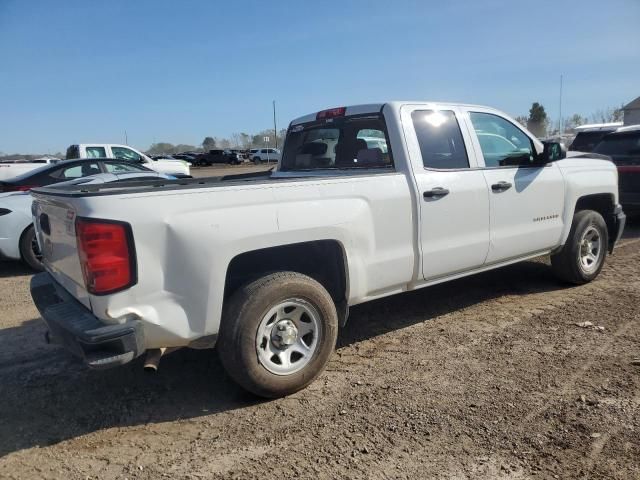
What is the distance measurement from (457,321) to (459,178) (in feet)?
4.49

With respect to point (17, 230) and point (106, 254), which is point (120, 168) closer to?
point (17, 230)

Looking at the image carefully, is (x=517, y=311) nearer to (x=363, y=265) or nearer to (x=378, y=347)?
(x=378, y=347)

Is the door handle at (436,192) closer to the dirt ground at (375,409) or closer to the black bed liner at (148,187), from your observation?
the black bed liner at (148,187)

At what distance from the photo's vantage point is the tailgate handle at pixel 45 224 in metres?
3.53

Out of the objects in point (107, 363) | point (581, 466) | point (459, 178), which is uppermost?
point (459, 178)

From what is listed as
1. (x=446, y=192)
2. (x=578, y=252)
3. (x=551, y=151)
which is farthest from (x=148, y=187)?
(x=578, y=252)

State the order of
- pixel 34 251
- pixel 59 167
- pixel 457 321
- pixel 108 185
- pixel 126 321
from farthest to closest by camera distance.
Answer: pixel 59 167 → pixel 34 251 → pixel 457 321 → pixel 108 185 → pixel 126 321

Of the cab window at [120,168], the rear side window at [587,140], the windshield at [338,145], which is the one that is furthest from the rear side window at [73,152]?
the rear side window at [587,140]

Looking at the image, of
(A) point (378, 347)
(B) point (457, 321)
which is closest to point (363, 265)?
(A) point (378, 347)

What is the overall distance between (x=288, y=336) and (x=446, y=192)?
Answer: 1.77 m

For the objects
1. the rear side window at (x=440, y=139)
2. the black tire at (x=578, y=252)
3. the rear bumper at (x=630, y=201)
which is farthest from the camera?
the rear bumper at (x=630, y=201)

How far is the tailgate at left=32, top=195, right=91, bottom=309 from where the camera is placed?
3.03 m

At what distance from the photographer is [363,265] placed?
3.78 m

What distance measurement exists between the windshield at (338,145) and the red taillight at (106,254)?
2272 mm
